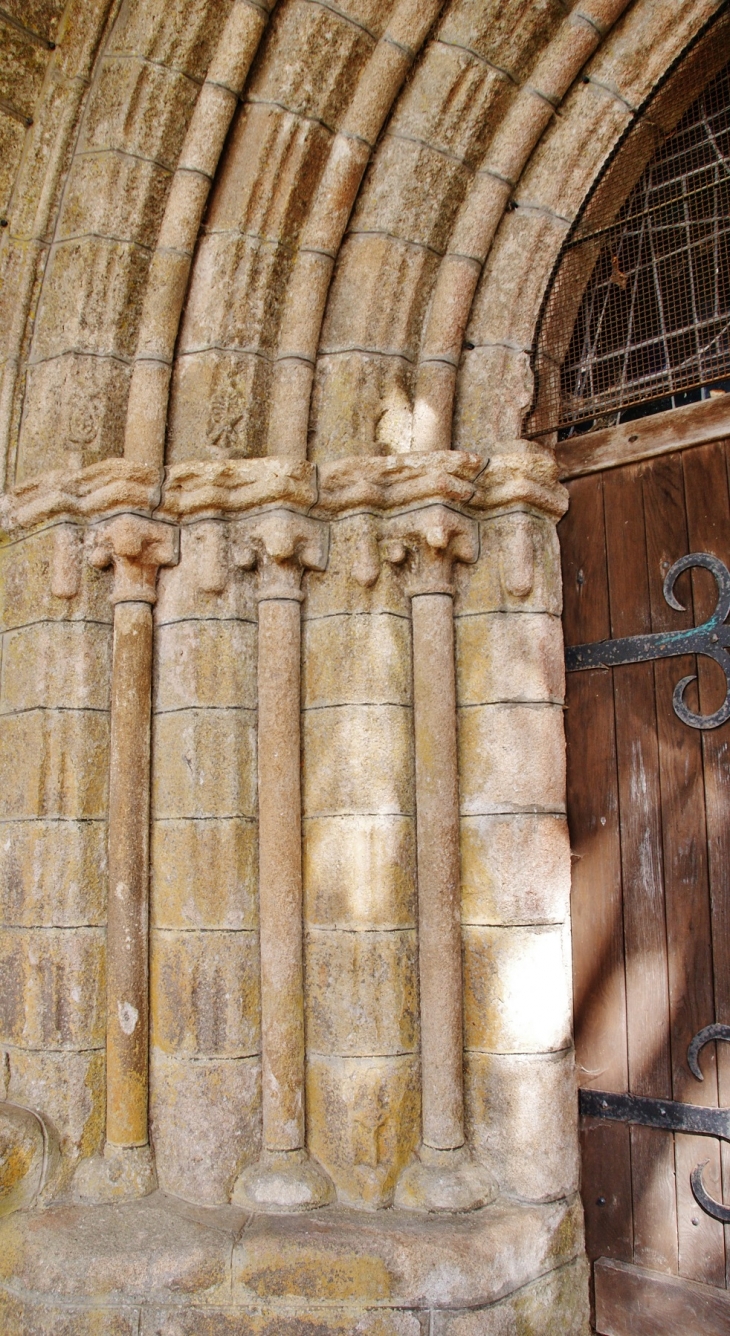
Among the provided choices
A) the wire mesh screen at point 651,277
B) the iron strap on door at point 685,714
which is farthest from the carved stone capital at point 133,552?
the iron strap on door at point 685,714

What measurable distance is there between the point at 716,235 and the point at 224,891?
2.08 meters

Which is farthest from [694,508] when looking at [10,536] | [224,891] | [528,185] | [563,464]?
[10,536]

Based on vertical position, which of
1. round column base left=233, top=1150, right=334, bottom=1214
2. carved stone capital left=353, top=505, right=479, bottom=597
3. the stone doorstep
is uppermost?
carved stone capital left=353, top=505, right=479, bottom=597

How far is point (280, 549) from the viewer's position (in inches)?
98.9

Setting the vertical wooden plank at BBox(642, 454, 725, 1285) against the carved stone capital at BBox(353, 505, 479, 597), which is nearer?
the vertical wooden plank at BBox(642, 454, 725, 1285)

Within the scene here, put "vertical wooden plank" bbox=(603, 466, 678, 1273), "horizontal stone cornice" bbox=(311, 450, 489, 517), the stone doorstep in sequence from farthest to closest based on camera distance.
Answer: "horizontal stone cornice" bbox=(311, 450, 489, 517)
"vertical wooden plank" bbox=(603, 466, 678, 1273)
the stone doorstep

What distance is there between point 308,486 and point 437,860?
101 centimetres

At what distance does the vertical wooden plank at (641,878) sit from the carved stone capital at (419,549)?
0.42 m

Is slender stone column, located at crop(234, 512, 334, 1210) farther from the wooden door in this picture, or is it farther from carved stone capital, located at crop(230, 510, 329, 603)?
the wooden door

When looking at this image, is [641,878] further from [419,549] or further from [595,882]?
[419,549]

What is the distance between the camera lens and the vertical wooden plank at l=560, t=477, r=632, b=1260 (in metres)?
2.48

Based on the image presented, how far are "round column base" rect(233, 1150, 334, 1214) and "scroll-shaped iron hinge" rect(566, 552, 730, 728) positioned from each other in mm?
1426

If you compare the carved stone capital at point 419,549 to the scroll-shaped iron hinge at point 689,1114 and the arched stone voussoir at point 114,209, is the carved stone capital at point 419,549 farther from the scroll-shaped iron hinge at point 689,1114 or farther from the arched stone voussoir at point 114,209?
the scroll-shaped iron hinge at point 689,1114

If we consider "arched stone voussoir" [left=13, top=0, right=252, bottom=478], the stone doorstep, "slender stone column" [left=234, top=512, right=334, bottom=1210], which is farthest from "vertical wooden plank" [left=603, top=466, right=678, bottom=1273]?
"arched stone voussoir" [left=13, top=0, right=252, bottom=478]
